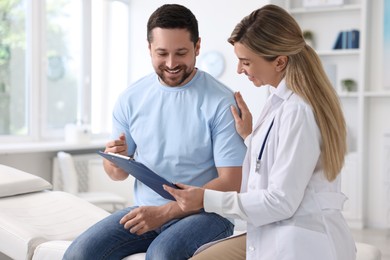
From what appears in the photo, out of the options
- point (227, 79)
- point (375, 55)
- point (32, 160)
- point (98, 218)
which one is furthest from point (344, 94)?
point (98, 218)

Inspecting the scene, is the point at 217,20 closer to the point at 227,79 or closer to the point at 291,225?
the point at 227,79

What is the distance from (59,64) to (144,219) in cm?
373

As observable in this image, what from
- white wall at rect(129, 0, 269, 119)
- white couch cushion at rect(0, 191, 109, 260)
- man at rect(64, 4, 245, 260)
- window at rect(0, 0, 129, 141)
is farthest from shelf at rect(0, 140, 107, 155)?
man at rect(64, 4, 245, 260)

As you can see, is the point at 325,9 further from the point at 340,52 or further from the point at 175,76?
the point at 175,76

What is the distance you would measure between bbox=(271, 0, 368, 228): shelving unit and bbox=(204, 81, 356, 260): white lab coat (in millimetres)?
3844

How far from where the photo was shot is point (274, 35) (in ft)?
5.29

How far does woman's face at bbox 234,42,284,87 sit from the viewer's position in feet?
5.43

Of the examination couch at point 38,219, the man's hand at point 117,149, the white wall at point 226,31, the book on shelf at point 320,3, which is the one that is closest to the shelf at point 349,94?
the white wall at point 226,31

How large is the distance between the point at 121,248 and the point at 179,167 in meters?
0.34

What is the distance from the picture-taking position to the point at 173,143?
6.80 ft

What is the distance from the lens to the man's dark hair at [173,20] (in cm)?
204

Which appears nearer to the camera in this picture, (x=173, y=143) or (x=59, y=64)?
(x=173, y=143)

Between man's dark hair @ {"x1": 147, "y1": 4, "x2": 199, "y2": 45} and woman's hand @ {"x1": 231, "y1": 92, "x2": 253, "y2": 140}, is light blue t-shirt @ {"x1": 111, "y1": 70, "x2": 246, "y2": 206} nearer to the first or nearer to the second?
woman's hand @ {"x1": 231, "y1": 92, "x2": 253, "y2": 140}

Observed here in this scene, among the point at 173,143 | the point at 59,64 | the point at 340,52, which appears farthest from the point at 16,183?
the point at 340,52
